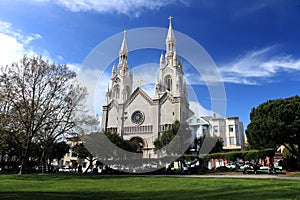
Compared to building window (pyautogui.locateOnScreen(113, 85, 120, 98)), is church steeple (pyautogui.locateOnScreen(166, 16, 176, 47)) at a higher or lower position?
higher

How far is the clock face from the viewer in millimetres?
62422

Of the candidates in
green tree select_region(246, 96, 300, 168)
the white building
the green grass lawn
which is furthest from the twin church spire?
the green grass lawn

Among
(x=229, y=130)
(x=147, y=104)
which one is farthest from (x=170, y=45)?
(x=229, y=130)

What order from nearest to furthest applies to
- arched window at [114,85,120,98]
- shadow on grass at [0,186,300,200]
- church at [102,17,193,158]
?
shadow on grass at [0,186,300,200] < church at [102,17,193,158] < arched window at [114,85,120,98]

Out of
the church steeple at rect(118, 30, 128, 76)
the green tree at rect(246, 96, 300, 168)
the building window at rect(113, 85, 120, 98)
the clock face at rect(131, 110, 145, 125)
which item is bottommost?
the green tree at rect(246, 96, 300, 168)

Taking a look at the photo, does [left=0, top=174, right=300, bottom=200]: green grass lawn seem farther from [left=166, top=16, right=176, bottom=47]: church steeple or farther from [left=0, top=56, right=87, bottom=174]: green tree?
[left=166, top=16, right=176, bottom=47]: church steeple

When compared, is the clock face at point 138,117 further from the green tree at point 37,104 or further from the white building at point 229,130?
the green tree at point 37,104

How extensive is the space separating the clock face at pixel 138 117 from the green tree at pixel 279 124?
121ft

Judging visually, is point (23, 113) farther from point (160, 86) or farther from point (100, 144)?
point (160, 86)

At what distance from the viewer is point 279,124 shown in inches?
976

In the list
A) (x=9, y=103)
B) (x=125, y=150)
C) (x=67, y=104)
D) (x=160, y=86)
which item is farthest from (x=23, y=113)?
(x=160, y=86)

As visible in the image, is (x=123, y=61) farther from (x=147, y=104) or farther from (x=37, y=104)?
(x=37, y=104)

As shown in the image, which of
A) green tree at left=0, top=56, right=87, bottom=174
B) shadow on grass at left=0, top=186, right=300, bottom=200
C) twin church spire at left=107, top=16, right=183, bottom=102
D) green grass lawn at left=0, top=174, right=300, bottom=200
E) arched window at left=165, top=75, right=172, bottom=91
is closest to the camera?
shadow on grass at left=0, top=186, right=300, bottom=200

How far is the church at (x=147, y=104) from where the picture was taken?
5959 centimetres
